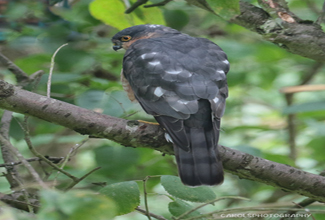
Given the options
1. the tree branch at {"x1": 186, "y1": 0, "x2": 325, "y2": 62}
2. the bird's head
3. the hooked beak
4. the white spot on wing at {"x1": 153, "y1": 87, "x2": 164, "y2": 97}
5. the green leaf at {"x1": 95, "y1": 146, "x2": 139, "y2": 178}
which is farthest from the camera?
the hooked beak

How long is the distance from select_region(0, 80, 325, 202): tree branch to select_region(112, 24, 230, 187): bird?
0.13 m

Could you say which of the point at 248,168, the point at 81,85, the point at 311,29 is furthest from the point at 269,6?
the point at 81,85

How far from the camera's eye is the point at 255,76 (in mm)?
5227

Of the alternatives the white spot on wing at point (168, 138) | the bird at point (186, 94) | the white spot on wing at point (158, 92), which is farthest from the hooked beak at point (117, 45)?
the white spot on wing at point (168, 138)

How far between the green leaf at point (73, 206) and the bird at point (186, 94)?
1.10m

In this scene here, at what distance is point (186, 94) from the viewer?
2.51 m

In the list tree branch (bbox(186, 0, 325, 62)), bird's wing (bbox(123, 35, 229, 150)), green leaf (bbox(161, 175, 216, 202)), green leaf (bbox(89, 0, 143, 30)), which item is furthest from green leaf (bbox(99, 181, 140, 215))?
green leaf (bbox(89, 0, 143, 30))

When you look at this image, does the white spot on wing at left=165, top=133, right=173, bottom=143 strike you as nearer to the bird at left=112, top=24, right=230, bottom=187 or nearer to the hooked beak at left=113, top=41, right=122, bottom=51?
the bird at left=112, top=24, right=230, bottom=187

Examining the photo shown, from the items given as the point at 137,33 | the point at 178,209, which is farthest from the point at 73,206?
the point at 137,33

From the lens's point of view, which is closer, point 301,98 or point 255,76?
point 255,76

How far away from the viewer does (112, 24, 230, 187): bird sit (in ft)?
7.69

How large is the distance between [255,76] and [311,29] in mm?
2371

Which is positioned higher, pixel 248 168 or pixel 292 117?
pixel 248 168

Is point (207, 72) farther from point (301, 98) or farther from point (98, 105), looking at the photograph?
point (301, 98)
